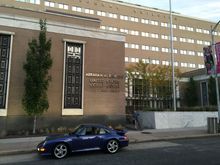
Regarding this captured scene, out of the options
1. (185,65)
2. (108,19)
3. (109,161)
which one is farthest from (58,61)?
(185,65)

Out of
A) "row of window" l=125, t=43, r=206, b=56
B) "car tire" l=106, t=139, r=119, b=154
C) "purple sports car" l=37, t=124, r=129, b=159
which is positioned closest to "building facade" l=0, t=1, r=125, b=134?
"purple sports car" l=37, t=124, r=129, b=159

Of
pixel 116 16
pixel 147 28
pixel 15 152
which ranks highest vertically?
pixel 116 16

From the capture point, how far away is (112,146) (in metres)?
10.1

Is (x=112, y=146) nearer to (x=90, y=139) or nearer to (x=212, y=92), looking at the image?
(x=90, y=139)

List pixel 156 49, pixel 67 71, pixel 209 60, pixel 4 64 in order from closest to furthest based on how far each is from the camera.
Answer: pixel 4 64 < pixel 209 60 < pixel 67 71 < pixel 156 49

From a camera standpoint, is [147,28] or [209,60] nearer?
[209,60]

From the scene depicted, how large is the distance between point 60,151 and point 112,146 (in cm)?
233

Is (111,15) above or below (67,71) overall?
above

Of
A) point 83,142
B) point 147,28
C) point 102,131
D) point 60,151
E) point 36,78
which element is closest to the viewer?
point 60,151

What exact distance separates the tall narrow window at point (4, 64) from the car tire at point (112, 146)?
33.7ft

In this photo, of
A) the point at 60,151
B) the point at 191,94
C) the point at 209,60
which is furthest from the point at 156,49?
the point at 60,151

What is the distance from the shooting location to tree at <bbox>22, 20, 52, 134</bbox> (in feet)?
52.9

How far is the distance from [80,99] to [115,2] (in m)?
38.0

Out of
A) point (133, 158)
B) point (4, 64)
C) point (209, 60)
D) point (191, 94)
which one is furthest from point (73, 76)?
point (191, 94)
